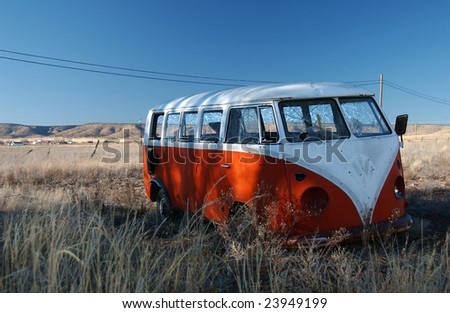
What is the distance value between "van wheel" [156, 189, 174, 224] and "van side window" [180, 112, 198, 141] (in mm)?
1355

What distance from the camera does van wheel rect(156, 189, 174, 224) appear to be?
23.5 feet

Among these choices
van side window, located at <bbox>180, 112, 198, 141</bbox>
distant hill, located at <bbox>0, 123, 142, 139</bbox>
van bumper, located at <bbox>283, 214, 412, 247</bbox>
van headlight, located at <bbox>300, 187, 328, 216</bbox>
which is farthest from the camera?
distant hill, located at <bbox>0, 123, 142, 139</bbox>

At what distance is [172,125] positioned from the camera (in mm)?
7184

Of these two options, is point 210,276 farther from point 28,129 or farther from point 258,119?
point 28,129

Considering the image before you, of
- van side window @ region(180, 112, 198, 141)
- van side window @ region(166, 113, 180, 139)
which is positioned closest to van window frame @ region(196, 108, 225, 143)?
van side window @ region(180, 112, 198, 141)

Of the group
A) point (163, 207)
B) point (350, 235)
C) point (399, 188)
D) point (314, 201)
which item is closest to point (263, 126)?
point (314, 201)

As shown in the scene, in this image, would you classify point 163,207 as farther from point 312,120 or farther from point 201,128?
point 312,120

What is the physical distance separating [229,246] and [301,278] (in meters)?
1.13

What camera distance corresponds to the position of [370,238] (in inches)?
183

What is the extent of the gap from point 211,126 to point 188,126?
83 centimetres

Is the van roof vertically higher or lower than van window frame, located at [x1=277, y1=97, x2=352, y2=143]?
higher

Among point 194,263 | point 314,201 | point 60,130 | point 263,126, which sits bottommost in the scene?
point 194,263

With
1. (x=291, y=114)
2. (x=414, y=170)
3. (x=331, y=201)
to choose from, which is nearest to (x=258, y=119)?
(x=291, y=114)

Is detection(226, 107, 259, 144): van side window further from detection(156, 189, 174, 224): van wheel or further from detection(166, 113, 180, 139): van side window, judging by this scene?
detection(156, 189, 174, 224): van wheel
